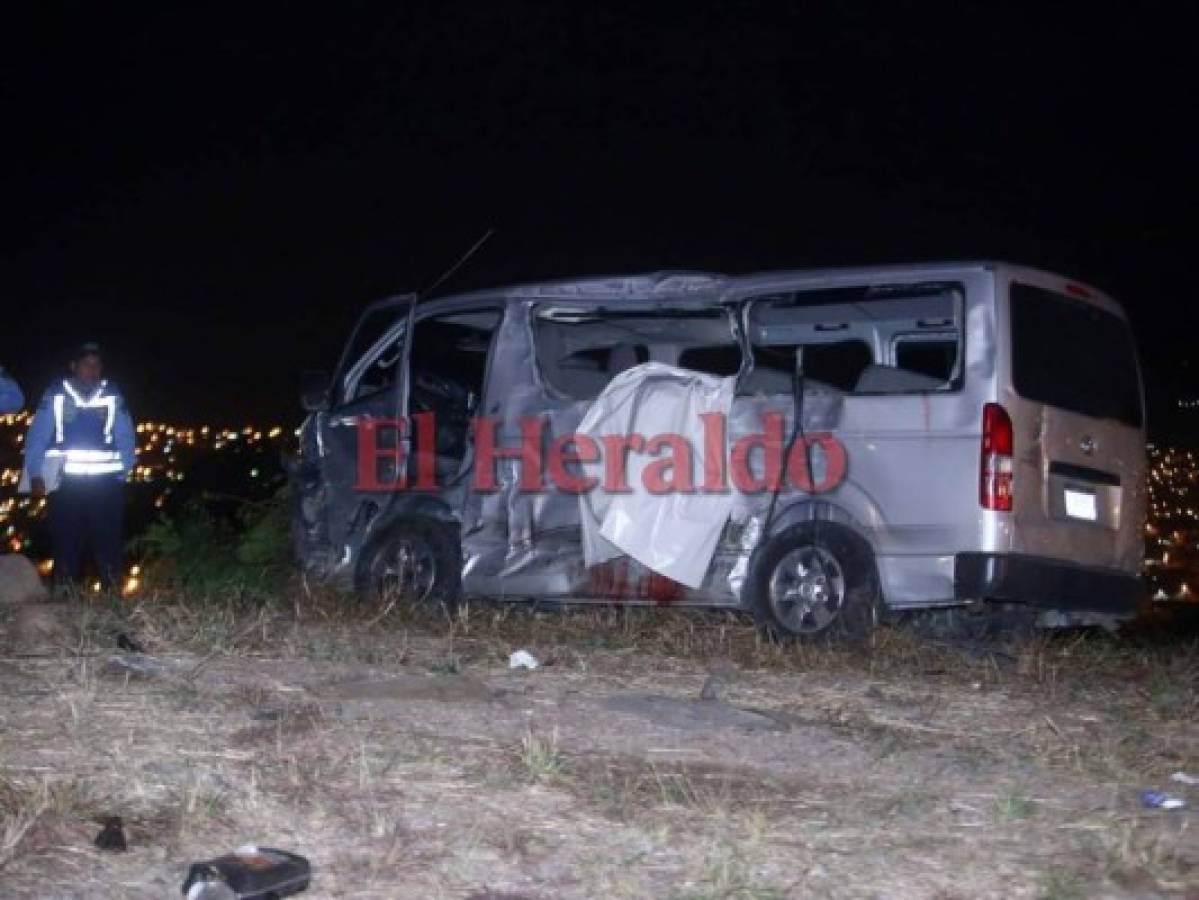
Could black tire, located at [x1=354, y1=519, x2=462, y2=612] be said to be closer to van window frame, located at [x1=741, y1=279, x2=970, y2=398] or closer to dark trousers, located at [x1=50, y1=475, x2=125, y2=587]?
dark trousers, located at [x1=50, y1=475, x2=125, y2=587]

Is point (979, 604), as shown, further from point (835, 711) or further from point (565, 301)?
point (565, 301)

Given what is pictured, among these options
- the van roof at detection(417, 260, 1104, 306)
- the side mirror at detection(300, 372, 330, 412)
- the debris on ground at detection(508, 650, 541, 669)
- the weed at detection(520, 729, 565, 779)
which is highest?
the van roof at detection(417, 260, 1104, 306)

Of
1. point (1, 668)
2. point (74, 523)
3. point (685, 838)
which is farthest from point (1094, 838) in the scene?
point (74, 523)

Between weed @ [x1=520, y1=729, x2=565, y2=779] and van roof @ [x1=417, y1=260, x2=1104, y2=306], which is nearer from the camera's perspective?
weed @ [x1=520, y1=729, x2=565, y2=779]

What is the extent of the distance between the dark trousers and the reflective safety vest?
69 mm

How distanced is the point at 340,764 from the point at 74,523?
19.6 feet

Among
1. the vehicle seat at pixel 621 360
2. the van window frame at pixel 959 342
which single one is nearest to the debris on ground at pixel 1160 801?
the van window frame at pixel 959 342

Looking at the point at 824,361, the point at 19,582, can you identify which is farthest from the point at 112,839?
the point at 824,361

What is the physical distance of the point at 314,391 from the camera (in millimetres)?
10031

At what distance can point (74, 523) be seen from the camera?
33.9 ft

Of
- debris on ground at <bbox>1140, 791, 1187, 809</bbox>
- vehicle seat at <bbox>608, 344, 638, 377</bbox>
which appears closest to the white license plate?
vehicle seat at <bbox>608, 344, 638, 377</bbox>

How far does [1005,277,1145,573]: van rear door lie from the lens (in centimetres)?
766

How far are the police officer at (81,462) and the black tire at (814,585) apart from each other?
420cm

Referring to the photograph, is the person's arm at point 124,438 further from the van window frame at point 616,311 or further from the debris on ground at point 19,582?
the van window frame at point 616,311
